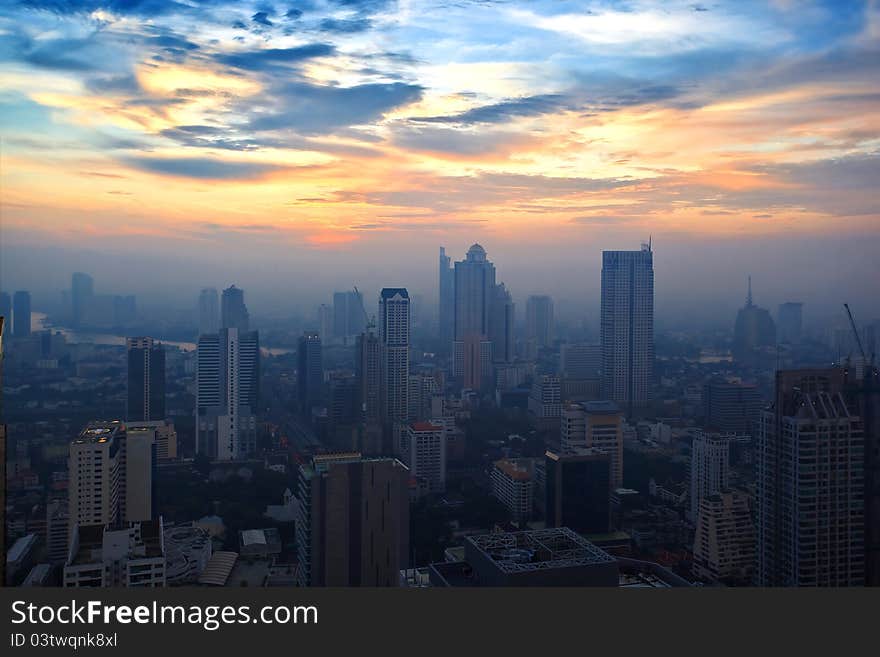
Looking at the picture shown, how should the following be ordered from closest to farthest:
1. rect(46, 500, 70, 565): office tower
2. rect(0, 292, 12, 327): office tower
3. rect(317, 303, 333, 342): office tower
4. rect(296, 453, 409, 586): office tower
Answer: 1. rect(46, 500, 70, 565): office tower
2. rect(296, 453, 409, 586): office tower
3. rect(0, 292, 12, 327): office tower
4. rect(317, 303, 333, 342): office tower

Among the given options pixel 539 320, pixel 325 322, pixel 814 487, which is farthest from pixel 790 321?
pixel 325 322

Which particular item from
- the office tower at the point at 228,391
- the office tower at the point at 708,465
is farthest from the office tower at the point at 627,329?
the office tower at the point at 228,391

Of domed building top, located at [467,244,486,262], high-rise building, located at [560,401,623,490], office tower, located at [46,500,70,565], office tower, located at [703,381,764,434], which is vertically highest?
domed building top, located at [467,244,486,262]

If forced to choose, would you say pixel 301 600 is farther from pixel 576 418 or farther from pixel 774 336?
pixel 576 418

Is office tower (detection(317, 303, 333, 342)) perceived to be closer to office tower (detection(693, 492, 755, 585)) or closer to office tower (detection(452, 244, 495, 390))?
office tower (detection(452, 244, 495, 390))

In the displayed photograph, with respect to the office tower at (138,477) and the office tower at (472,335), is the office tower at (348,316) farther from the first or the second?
the office tower at (138,477)

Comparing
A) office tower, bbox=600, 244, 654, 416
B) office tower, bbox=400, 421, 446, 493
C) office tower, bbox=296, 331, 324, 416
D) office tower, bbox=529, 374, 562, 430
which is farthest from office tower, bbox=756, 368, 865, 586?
office tower, bbox=296, 331, 324, 416

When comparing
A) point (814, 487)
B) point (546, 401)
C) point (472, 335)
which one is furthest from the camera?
point (472, 335)

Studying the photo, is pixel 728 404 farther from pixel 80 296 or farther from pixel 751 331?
pixel 80 296
